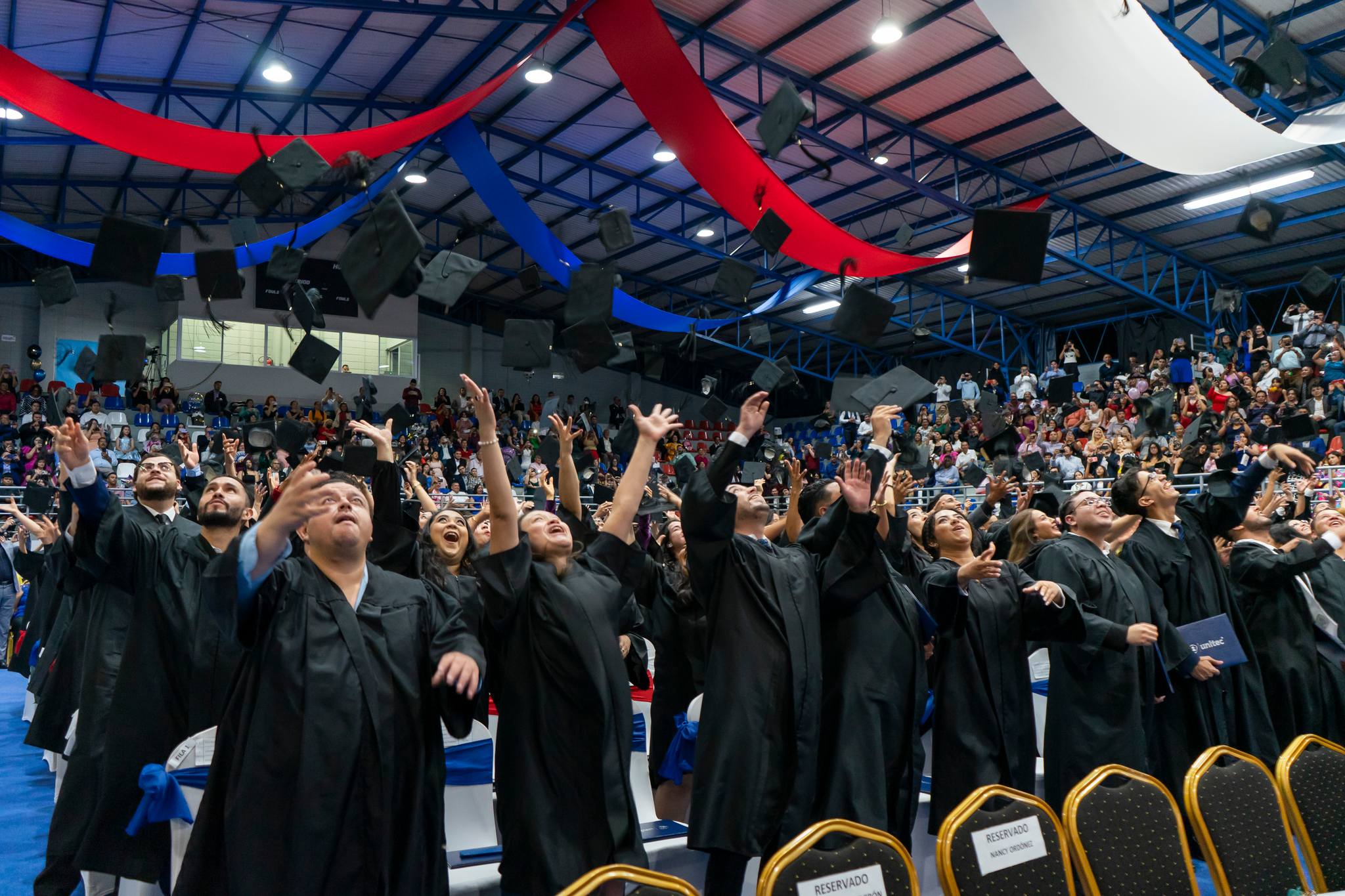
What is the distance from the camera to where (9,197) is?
1708cm

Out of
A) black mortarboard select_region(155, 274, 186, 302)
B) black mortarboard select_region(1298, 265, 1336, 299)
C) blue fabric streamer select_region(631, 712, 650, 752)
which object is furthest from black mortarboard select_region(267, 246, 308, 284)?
black mortarboard select_region(1298, 265, 1336, 299)

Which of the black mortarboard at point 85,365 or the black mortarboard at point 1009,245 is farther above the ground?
the black mortarboard at point 85,365

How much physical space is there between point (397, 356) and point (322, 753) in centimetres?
2253

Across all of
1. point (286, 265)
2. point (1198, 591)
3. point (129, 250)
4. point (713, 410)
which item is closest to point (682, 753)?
point (1198, 591)

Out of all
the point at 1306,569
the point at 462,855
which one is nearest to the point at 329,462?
the point at 462,855

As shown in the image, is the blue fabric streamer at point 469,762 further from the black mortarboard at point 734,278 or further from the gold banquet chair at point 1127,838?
the black mortarboard at point 734,278

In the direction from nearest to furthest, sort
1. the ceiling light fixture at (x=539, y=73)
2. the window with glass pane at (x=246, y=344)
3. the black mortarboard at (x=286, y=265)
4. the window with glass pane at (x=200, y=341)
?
the black mortarboard at (x=286, y=265) < the ceiling light fixture at (x=539, y=73) < the window with glass pane at (x=200, y=341) < the window with glass pane at (x=246, y=344)

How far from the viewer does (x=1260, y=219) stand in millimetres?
7062

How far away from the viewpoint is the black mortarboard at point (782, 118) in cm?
663

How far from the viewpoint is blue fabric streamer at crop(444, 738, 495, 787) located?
3324mm

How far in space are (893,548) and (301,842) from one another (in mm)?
2237

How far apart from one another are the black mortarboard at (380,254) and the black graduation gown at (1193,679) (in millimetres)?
3806

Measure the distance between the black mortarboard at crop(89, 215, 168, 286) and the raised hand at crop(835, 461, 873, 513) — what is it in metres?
4.90

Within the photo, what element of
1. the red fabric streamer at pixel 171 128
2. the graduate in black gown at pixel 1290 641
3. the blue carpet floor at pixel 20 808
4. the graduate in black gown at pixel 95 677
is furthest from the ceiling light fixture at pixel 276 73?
the graduate in black gown at pixel 1290 641
